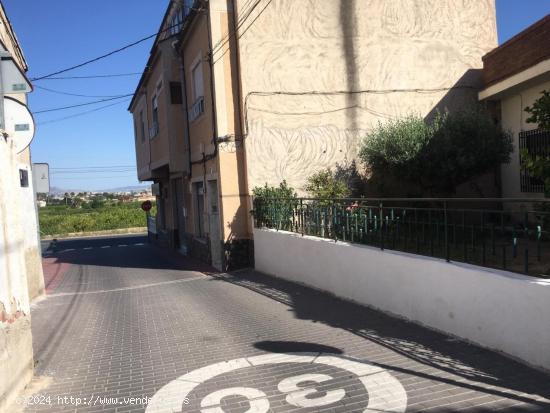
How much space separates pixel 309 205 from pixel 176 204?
12310mm

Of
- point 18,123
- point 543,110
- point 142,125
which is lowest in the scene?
point 543,110

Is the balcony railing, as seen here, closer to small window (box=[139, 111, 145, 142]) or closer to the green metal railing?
the green metal railing

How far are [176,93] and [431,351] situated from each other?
509 inches

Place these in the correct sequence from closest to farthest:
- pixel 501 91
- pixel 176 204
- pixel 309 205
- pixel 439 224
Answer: pixel 439 224, pixel 309 205, pixel 501 91, pixel 176 204

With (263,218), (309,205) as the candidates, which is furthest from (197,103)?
(309,205)

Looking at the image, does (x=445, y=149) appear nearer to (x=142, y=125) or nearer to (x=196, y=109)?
(x=196, y=109)

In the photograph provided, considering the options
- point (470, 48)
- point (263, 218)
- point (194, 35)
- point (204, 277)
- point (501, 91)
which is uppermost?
point (194, 35)

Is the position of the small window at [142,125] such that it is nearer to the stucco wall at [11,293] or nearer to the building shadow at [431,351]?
the building shadow at [431,351]

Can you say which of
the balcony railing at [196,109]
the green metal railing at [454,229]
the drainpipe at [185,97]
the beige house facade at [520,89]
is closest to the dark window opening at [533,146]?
the beige house facade at [520,89]

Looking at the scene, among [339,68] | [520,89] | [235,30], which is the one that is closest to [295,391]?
[520,89]

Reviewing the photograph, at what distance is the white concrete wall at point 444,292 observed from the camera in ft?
14.6

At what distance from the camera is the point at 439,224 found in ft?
19.2

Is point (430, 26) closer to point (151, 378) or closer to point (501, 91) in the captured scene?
point (501, 91)

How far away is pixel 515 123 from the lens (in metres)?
11.1
